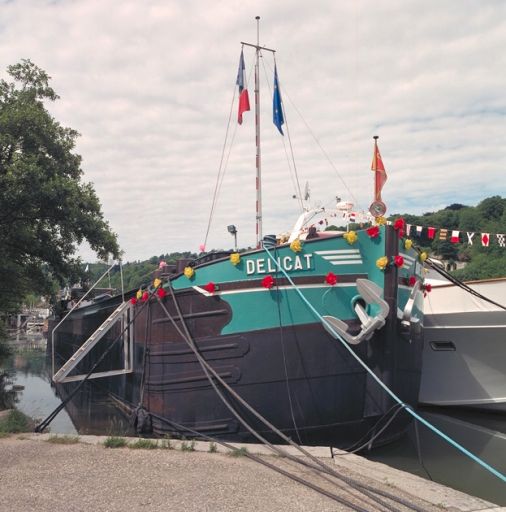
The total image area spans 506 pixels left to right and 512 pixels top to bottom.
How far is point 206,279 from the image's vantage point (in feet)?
27.5

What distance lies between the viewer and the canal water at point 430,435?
7869mm

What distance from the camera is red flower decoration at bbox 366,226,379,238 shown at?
7.95 metres

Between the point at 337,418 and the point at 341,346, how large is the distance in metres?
1.05

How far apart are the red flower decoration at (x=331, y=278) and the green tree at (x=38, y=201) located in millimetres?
8549

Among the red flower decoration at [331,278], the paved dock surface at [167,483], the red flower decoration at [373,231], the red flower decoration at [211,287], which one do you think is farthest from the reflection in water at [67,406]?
the red flower decoration at [373,231]

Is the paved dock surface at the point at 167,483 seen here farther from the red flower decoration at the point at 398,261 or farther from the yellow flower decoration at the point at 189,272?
the red flower decoration at the point at 398,261

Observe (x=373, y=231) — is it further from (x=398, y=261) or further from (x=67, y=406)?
(x=67, y=406)

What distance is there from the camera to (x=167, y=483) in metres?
5.52

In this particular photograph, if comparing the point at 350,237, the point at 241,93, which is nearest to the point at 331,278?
the point at 350,237

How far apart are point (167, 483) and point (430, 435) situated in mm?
6432

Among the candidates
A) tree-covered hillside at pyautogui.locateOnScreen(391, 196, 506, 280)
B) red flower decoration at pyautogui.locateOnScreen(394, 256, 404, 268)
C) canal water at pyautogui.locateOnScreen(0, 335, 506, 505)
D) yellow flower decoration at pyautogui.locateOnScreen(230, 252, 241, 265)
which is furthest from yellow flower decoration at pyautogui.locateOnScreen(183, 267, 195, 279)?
tree-covered hillside at pyautogui.locateOnScreen(391, 196, 506, 280)

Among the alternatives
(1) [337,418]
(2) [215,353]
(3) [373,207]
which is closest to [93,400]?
(2) [215,353]

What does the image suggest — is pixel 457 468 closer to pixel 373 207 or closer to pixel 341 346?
pixel 341 346

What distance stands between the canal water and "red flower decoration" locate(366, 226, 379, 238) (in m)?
3.05
